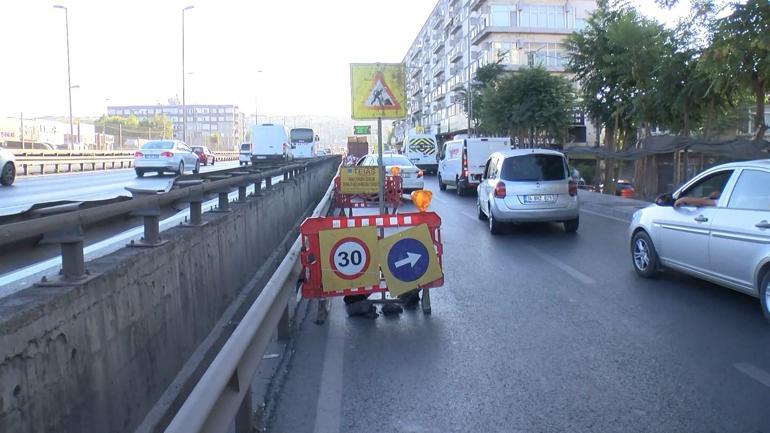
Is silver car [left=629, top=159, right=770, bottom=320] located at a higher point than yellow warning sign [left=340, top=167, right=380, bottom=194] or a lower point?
lower

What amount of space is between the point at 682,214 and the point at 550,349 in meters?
3.28

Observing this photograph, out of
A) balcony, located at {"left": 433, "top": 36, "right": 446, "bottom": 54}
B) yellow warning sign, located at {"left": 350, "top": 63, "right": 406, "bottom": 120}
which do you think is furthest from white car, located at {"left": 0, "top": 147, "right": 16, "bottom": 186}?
balcony, located at {"left": 433, "top": 36, "right": 446, "bottom": 54}

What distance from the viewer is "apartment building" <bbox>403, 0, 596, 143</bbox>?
65.2m

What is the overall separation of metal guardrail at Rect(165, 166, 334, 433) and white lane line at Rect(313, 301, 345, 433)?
0.57 m

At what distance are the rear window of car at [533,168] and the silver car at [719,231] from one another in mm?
4586

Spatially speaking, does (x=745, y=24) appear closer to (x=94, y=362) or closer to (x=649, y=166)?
(x=649, y=166)

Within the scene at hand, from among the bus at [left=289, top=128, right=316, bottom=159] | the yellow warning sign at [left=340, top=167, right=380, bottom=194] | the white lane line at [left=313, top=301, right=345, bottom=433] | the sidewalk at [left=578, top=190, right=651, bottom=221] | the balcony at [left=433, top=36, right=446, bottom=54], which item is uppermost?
the balcony at [left=433, top=36, right=446, bottom=54]

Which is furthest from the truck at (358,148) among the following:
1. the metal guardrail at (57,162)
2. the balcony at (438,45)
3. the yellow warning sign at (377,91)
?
the yellow warning sign at (377,91)

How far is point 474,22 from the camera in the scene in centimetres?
7419

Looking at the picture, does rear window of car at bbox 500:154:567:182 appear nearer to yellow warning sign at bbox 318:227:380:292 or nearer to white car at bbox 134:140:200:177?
yellow warning sign at bbox 318:227:380:292

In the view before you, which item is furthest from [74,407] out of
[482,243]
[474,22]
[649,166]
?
[474,22]

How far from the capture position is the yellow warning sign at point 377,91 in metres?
10.1

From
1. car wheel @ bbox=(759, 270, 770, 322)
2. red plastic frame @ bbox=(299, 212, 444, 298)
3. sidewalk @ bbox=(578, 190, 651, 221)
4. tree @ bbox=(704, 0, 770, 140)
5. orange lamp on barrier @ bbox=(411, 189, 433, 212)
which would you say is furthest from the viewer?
sidewalk @ bbox=(578, 190, 651, 221)

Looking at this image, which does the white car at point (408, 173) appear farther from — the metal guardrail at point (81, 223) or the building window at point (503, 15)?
the building window at point (503, 15)
